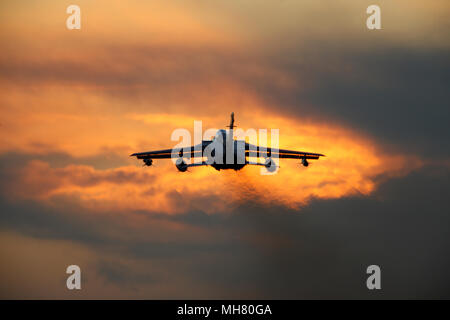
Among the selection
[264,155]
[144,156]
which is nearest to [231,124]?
[264,155]

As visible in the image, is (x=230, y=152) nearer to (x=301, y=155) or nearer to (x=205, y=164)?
(x=205, y=164)

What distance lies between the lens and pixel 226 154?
10731 cm

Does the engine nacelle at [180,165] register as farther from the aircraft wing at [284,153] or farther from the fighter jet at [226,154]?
the aircraft wing at [284,153]

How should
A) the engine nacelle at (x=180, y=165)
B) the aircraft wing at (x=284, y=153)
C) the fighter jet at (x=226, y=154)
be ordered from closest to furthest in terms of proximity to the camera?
1. the fighter jet at (x=226, y=154)
2. the engine nacelle at (x=180, y=165)
3. the aircraft wing at (x=284, y=153)

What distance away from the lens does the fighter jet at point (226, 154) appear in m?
107

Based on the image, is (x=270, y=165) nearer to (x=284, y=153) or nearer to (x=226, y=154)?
(x=284, y=153)

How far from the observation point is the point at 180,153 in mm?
118938

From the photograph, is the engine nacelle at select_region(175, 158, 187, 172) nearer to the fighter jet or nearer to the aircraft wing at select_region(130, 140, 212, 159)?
the fighter jet

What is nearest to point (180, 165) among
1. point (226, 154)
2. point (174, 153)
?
point (174, 153)

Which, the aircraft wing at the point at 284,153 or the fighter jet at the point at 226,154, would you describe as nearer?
the fighter jet at the point at 226,154

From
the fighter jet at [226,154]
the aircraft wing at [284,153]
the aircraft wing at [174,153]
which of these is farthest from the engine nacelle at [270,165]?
the aircraft wing at [174,153]

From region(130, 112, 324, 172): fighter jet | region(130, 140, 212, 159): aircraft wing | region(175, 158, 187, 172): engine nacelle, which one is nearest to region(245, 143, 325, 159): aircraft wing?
region(130, 112, 324, 172): fighter jet

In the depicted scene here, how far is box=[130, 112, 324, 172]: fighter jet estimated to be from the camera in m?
107
